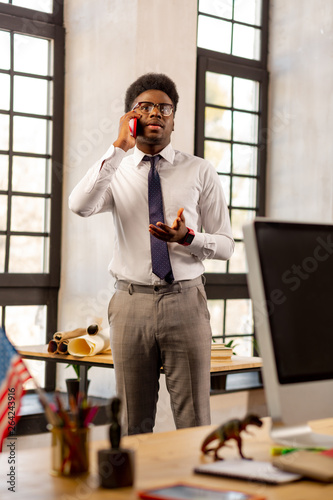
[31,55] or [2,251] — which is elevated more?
[31,55]

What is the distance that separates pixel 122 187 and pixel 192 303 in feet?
1.73

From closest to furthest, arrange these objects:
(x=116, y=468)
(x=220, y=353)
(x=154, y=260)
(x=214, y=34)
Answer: (x=116, y=468), (x=154, y=260), (x=220, y=353), (x=214, y=34)

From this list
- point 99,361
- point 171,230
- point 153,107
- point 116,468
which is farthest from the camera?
point 99,361

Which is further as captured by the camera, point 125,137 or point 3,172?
point 3,172

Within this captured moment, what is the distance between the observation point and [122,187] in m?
2.77

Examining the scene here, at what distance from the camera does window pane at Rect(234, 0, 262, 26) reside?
5191 millimetres

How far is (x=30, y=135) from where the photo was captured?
13.9ft

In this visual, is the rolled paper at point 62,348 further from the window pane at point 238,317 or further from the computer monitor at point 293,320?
the computer monitor at point 293,320

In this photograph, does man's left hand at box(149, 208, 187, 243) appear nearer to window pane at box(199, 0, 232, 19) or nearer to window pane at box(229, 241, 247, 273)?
window pane at box(229, 241, 247, 273)

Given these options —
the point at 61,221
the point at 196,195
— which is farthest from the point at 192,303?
the point at 61,221

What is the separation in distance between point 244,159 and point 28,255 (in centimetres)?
187

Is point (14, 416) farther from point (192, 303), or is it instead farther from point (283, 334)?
point (192, 303)

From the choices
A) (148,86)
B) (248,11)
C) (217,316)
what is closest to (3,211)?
(148,86)

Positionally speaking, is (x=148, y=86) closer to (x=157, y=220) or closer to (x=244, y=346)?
(x=157, y=220)
